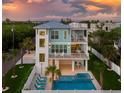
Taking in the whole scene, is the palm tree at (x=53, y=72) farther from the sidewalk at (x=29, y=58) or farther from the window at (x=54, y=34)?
the window at (x=54, y=34)

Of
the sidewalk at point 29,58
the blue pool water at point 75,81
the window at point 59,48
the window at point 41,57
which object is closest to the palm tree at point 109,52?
the blue pool water at point 75,81

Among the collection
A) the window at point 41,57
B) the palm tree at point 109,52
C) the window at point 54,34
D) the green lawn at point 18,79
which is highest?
the window at point 54,34

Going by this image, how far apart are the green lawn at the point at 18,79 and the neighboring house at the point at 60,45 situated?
1.23 ft

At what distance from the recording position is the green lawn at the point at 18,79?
3.58 m

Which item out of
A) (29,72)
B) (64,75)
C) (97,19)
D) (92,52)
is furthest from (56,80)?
(97,19)

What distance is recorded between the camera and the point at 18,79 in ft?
13.9

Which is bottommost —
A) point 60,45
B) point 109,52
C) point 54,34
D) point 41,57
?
point 41,57

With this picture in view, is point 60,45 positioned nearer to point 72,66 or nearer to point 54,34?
point 54,34

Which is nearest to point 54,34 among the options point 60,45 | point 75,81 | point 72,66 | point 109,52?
point 60,45

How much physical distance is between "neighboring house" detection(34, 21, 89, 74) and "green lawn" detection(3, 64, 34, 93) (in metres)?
0.37

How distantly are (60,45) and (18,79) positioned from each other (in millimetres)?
1900

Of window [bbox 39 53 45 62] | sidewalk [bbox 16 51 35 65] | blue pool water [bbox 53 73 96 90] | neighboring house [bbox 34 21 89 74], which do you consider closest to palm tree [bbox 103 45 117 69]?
neighboring house [bbox 34 21 89 74]

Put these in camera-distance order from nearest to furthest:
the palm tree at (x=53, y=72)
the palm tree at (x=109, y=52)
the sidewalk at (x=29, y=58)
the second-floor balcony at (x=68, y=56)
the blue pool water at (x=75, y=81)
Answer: the blue pool water at (x=75, y=81)
the palm tree at (x=53, y=72)
the sidewalk at (x=29, y=58)
the palm tree at (x=109, y=52)
the second-floor balcony at (x=68, y=56)

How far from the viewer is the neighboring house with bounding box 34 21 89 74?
5.27m
